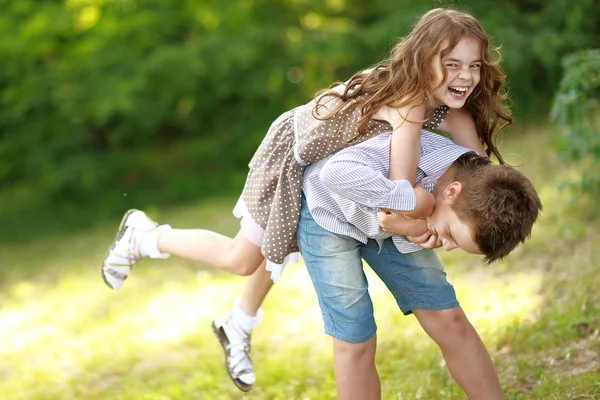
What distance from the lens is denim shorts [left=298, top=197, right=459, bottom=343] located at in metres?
2.41

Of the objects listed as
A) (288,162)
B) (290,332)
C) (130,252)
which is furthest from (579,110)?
(130,252)

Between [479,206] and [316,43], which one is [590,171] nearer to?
[479,206]

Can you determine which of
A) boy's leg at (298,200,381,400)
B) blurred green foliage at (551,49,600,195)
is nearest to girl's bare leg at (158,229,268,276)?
boy's leg at (298,200,381,400)

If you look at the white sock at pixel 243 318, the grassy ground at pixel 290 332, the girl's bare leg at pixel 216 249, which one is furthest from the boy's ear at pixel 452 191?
the white sock at pixel 243 318

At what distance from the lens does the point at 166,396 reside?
332cm

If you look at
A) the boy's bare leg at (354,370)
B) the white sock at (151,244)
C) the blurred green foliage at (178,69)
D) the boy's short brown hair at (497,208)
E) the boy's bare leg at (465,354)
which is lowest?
the boy's bare leg at (465,354)

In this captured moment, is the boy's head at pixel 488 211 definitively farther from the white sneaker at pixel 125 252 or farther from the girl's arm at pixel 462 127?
the white sneaker at pixel 125 252

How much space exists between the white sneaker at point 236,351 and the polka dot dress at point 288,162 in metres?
0.61

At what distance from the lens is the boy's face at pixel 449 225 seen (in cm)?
224

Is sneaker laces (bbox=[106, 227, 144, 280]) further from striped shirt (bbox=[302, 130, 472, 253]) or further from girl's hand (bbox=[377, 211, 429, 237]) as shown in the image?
girl's hand (bbox=[377, 211, 429, 237])

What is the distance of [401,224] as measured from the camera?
91.4 inches

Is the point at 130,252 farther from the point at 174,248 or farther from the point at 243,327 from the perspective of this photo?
the point at 243,327

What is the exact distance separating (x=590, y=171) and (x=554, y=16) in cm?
376

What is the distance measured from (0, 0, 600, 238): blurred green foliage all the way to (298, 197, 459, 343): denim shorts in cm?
493
